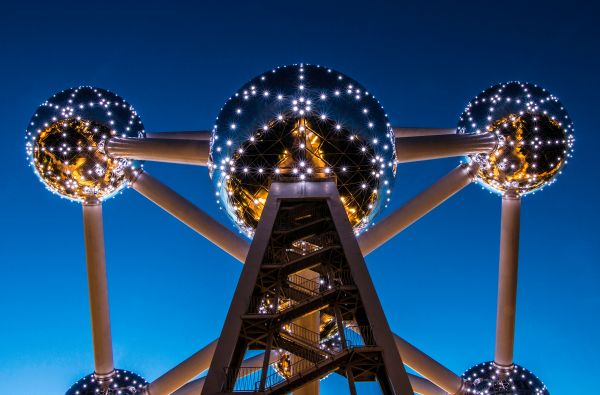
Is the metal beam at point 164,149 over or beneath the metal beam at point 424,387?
over

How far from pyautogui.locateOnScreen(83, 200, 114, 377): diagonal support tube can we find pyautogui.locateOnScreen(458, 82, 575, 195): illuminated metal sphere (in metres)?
Result: 10.7

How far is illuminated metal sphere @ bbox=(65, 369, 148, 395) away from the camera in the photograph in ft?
54.3

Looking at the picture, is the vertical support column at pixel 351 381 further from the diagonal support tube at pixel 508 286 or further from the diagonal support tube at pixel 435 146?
the diagonal support tube at pixel 508 286

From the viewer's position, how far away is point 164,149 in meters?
15.7

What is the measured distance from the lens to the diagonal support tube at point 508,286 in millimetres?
17406

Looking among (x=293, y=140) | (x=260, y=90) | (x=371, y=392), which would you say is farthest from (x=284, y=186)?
(x=371, y=392)

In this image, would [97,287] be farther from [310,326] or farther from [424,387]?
[424,387]

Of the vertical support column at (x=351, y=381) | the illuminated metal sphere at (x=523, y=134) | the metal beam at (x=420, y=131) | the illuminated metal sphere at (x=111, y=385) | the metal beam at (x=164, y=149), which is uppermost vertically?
the metal beam at (x=420, y=131)

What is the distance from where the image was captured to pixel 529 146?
54.7ft

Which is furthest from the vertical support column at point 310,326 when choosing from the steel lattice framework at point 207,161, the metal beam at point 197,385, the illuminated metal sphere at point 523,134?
the illuminated metal sphere at point 523,134

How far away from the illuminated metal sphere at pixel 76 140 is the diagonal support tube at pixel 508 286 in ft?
35.3

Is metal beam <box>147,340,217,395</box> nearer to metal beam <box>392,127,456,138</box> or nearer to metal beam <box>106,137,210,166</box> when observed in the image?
metal beam <box>106,137,210,166</box>

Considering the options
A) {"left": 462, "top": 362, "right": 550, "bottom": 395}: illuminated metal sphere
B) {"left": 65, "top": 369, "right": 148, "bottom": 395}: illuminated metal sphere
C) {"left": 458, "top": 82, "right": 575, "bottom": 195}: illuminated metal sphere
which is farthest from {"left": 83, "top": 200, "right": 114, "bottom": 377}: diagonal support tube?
{"left": 458, "top": 82, "right": 575, "bottom": 195}: illuminated metal sphere

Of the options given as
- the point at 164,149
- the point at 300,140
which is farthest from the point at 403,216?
the point at 164,149
